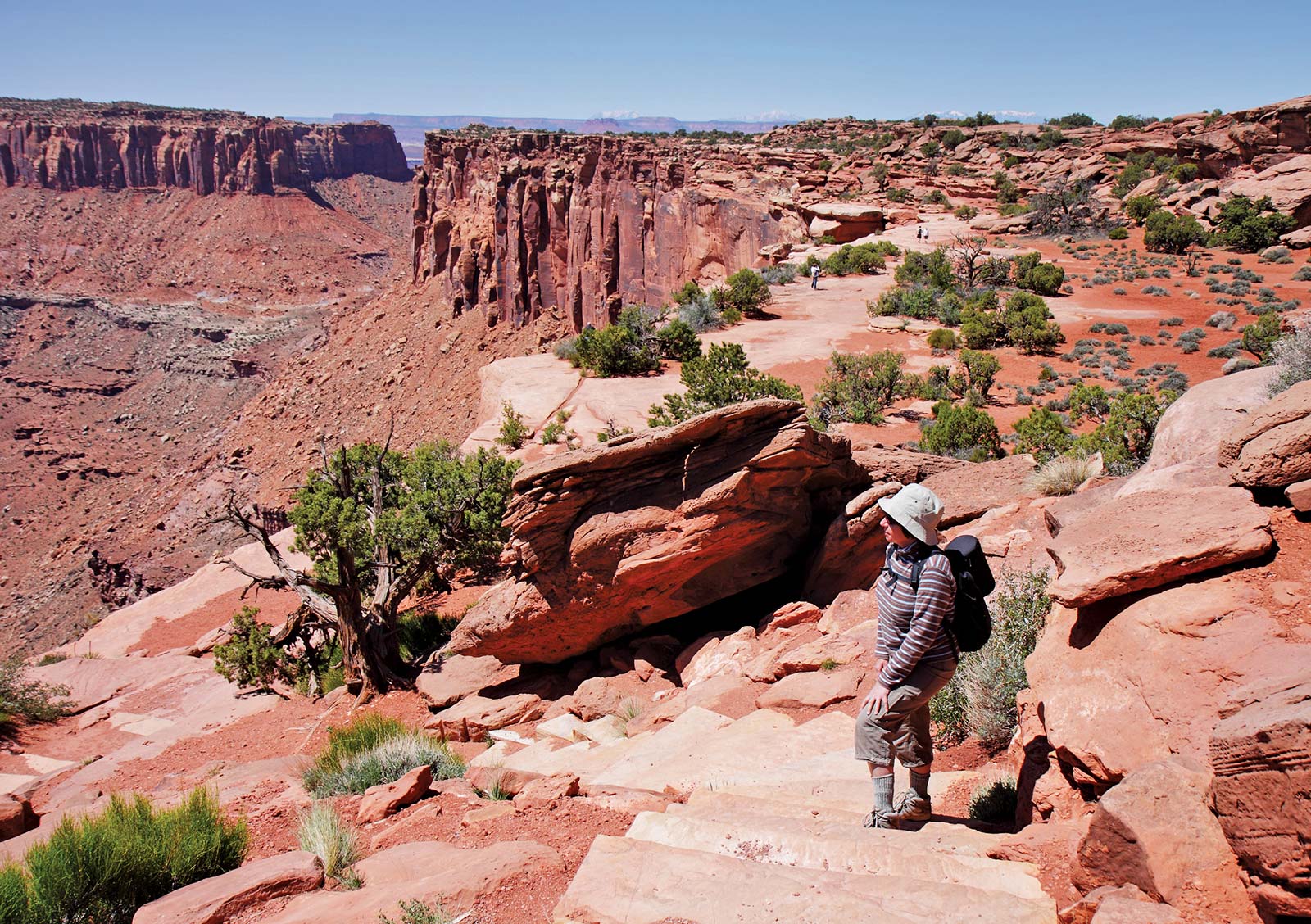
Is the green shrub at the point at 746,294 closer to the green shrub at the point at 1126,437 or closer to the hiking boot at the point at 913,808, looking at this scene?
the green shrub at the point at 1126,437

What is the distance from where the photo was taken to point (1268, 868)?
2.56 meters

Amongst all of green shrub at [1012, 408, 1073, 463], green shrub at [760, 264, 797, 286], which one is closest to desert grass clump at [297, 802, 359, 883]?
green shrub at [1012, 408, 1073, 463]

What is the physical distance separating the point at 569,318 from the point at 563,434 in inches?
1201

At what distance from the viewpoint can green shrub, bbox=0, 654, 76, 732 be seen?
12.6 metres

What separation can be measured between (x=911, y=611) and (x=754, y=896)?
156cm

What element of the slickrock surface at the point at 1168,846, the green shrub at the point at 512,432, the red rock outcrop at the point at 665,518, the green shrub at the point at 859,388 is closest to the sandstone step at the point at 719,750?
the red rock outcrop at the point at 665,518

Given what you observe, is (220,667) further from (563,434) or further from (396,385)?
(396,385)

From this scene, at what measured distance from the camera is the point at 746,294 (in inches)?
950

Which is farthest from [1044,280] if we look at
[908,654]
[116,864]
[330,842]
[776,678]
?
[116,864]

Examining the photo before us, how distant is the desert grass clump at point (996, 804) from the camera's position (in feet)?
14.1

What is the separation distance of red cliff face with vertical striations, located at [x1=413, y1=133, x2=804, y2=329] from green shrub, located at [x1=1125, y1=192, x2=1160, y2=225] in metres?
14.2

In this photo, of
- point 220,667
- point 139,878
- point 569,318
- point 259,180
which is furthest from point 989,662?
point 259,180

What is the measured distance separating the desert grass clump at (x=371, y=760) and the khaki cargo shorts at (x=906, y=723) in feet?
11.8

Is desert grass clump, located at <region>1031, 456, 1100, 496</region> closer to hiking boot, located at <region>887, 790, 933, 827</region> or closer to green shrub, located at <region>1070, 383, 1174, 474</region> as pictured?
green shrub, located at <region>1070, 383, 1174, 474</region>
